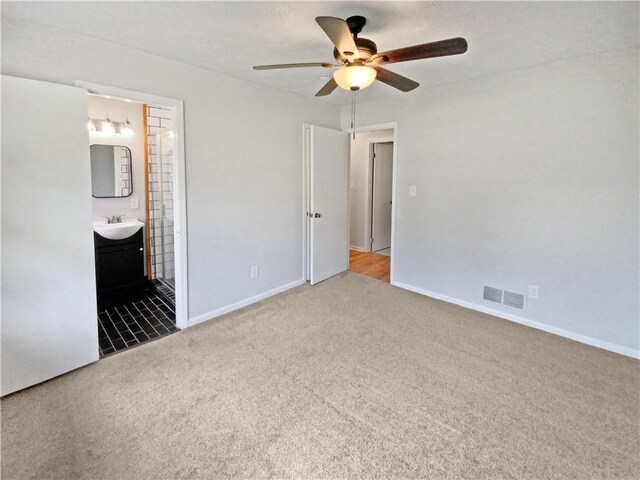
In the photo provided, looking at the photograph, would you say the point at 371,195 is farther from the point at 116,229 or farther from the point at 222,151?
the point at 116,229

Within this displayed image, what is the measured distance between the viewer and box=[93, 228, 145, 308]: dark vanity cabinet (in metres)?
3.46

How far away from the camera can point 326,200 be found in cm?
428

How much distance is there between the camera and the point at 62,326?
231 cm

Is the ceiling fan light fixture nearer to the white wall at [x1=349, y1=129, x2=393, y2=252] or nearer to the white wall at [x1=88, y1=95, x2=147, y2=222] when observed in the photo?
the white wall at [x1=88, y1=95, x2=147, y2=222]

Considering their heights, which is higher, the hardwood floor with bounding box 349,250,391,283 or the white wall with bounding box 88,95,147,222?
the white wall with bounding box 88,95,147,222

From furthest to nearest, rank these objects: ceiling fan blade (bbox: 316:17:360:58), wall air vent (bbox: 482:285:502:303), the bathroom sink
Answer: the bathroom sink → wall air vent (bbox: 482:285:502:303) → ceiling fan blade (bbox: 316:17:360:58)

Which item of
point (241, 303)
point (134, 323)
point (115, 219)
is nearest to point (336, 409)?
point (241, 303)

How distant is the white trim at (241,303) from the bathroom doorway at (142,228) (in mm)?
147

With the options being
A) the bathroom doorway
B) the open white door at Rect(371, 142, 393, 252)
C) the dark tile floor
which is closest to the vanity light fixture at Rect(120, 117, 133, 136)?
the bathroom doorway

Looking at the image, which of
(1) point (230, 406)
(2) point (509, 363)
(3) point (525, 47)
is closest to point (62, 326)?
(1) point (230, 406)

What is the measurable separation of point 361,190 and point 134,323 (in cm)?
419

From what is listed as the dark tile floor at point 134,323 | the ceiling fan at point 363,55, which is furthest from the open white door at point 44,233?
the ceiling fan at point 363,55

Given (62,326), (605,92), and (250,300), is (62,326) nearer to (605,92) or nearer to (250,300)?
(250,300)

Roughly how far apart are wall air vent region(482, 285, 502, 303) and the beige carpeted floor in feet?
1.43
